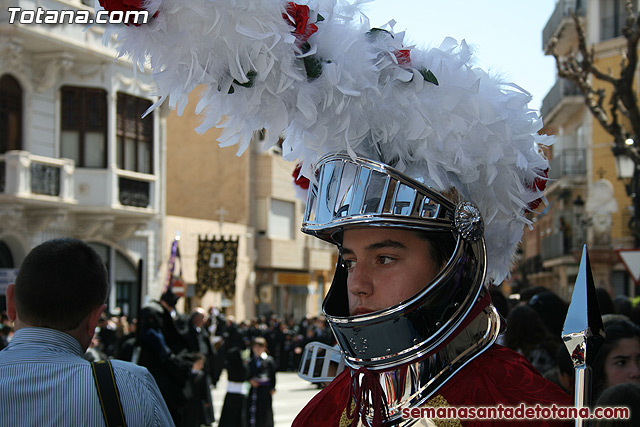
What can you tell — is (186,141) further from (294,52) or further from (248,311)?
(294,52)

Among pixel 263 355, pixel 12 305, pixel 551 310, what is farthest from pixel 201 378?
pixel 12 305

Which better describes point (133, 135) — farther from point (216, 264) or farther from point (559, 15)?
point (559, 15)

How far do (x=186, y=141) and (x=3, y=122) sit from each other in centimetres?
1538

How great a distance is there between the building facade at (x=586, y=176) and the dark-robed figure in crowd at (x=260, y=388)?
1647 centimetres

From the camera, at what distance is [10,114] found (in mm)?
17750

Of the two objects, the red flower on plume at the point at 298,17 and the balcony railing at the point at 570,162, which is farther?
the balcony railing at the point at 570,162

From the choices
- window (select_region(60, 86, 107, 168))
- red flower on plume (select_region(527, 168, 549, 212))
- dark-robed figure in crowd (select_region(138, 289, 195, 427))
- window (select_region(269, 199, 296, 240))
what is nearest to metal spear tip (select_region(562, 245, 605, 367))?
red flower on plume (select_region(527, 168, 549, 212))

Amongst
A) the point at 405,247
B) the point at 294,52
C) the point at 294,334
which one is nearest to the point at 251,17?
the point at 294,52

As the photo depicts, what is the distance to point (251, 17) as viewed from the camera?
2.16 m

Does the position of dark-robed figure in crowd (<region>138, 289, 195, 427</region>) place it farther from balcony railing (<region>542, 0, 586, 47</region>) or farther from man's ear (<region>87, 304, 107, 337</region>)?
balcony railing (<region>542, 0, 586, 47</region>)

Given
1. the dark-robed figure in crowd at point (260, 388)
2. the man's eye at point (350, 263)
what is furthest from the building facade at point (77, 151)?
the man's eye at point (350, 263)

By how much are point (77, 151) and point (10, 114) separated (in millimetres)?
2043

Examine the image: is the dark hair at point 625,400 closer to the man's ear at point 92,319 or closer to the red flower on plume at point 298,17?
the red flower on plume at point 298,17

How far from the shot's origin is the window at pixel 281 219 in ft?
112
